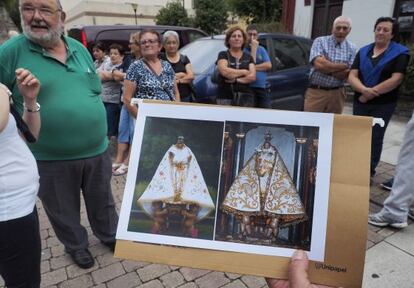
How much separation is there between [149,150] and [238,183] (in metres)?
0.34

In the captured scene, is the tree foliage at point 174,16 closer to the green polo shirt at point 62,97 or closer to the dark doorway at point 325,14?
the dark doorway at point 325,14

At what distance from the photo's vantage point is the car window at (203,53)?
187 inches

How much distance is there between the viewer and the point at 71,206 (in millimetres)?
2391

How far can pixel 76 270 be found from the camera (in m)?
2.46

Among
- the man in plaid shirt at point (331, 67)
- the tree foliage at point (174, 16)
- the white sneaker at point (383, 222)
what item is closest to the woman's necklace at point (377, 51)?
the man in plaid shirt at point (331, 67)

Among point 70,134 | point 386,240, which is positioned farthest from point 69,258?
point 386,240

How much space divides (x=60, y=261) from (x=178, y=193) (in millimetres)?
1990

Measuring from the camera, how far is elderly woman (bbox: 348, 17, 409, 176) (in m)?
3.19

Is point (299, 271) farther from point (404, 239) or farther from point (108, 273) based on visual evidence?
point (404, 239)

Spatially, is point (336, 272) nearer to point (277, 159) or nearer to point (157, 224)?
point (277, 159)

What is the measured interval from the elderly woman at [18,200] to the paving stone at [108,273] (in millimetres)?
771

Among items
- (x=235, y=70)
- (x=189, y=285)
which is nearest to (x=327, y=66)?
(x=235, y=70)

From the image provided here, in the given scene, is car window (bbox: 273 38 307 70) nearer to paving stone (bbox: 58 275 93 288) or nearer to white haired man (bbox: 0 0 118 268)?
white haired man (bbox: 0 0 118 268)

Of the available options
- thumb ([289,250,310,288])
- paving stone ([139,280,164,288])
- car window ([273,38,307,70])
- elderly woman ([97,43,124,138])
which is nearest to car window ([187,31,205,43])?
car window ([273,38,307,70])
